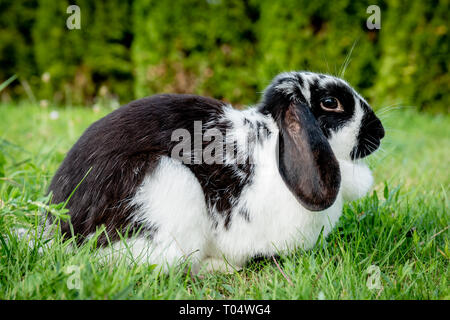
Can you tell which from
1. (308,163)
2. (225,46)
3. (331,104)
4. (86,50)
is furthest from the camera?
(86,50)

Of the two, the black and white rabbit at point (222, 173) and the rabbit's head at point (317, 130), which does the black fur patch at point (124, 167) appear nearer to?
the black and white rabbit at point (222, 173)

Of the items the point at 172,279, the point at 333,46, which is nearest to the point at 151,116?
the point at 172,279

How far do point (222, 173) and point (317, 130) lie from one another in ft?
1.50

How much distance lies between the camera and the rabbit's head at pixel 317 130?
1757mm

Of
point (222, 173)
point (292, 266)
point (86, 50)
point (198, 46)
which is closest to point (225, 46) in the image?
point (198, 46)

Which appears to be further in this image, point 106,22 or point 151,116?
point 106,22

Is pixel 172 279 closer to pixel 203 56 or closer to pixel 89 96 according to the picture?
pixel 203 56

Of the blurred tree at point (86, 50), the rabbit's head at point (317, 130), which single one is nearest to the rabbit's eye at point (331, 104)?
the rabbit's head at point (317, 130)

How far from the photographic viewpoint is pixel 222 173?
185 cm

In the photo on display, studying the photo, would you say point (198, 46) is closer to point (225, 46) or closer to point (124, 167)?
point (225, 46)

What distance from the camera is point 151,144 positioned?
1810 mm

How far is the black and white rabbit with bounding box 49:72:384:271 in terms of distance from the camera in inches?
68.7

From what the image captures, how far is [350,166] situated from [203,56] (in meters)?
4.59
